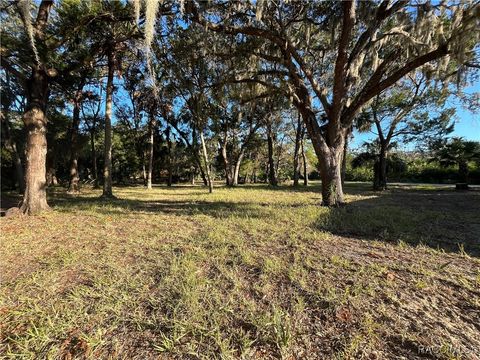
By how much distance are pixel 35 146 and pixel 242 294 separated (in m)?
6.53

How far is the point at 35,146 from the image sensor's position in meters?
6.26

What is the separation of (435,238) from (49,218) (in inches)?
296

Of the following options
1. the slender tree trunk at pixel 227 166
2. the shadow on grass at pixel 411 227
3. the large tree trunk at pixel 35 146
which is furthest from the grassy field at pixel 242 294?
the slender tree trunk at pixel 227 166

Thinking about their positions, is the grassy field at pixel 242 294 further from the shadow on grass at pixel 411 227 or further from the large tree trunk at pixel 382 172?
the large tree trunk at pixel 382 172

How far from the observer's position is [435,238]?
162 inches

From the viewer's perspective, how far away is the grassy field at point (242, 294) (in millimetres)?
1800

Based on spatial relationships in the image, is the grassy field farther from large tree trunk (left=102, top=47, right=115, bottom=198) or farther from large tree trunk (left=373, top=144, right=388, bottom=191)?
large tree trunk (left=373, top=144, right=388, bottom=191)

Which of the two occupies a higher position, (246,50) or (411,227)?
(246,50)

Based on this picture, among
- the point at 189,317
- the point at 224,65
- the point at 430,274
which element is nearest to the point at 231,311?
the point at 189,317

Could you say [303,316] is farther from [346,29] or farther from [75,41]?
[75,41]

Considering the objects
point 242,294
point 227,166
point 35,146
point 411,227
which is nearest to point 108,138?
point 35,146

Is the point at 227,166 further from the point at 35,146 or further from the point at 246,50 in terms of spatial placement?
the point at 35,146

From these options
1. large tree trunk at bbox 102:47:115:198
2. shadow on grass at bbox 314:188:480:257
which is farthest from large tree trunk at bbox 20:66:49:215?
shadow on grass at bbox 314:188:480:257

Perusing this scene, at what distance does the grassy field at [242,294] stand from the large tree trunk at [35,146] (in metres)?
2.16
